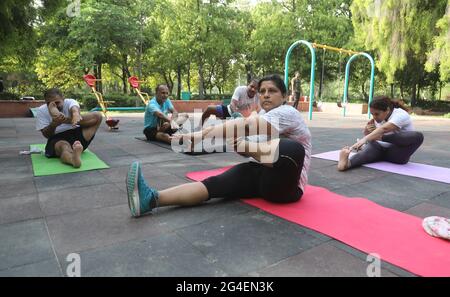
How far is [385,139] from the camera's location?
4395 mm

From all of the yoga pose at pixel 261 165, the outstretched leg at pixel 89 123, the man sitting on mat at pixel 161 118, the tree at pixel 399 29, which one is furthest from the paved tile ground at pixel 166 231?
the tree at pixel 399 29

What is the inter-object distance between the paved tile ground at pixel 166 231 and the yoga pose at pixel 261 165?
138 millimetres

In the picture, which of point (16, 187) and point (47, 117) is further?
point (47, 117)

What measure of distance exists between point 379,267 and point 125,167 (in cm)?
323

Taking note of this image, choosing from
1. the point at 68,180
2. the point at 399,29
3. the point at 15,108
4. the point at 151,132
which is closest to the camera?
the point at 68,180

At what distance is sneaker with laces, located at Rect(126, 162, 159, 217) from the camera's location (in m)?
2.37

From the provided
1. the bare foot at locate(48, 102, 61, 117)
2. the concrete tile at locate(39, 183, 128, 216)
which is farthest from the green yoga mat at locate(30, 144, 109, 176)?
the concrete tile at locate(39, 183, 128, 216)

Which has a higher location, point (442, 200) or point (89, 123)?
point (89, 123)

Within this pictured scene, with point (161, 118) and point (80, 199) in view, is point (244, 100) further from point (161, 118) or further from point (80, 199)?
point (80, 199)

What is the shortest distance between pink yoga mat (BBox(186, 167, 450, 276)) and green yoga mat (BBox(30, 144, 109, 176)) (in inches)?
89.2

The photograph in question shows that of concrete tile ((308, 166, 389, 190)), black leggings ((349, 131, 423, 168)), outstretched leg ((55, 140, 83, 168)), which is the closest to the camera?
concrete tile ((308, 166, 389, 190))

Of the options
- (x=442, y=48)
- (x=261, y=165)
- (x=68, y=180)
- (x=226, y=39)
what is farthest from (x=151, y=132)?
(x=226, y=39)

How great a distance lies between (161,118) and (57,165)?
2.11 m

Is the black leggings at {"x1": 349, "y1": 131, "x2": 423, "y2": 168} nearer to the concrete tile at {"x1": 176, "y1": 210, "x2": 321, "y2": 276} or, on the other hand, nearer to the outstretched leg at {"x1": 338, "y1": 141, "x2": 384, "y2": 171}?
the outstretched leg at {"x1": 338, "y1": 141, "x2": 384, "y2": 171}
